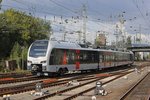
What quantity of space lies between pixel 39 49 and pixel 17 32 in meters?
44.6

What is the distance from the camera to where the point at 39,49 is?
33.8 meters

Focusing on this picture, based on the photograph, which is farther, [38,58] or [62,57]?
[62,57]

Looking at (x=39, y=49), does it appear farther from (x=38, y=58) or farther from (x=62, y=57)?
(x=62, y=57)

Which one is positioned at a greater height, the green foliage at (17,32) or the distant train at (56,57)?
the green foliage at (17,32)

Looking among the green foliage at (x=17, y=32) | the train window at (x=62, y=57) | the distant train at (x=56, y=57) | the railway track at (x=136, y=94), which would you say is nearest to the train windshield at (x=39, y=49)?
the distant train at (x=56, y=57)

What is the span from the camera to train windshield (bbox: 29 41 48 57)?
110ft

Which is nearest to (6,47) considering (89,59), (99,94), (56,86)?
(89,59)

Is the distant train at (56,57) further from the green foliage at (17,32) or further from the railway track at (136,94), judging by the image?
the green foliage at (17,32)

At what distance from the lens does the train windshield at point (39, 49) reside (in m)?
33.6

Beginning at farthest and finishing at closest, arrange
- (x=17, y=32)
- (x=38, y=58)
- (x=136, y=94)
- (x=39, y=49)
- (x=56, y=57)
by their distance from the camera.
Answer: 1. (x=17, y=32)
2. (x=56, y=57)
3. (x=39, y=49)
4. (x=38, y=58)
5. (x=136, y=94)

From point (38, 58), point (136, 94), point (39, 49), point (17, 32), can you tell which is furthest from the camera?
point (17, 32)

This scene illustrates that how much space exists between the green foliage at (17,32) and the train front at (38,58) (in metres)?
17.1

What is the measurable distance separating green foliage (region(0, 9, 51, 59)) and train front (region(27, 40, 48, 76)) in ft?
56.1

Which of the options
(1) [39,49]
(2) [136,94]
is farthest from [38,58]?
(2) [136,94]
